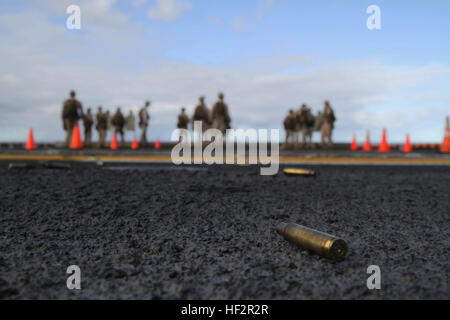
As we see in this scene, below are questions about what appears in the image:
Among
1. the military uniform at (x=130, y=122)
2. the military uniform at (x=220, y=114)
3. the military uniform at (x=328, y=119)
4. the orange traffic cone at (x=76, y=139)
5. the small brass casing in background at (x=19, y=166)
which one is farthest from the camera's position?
the military uniform at (x=130, y=122)

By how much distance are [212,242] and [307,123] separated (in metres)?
24.8

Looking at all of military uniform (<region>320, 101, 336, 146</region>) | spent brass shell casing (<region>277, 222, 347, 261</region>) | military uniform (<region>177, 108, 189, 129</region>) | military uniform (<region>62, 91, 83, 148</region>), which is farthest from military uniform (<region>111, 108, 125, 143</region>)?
spent brass shell casing (<region>277, 222, 347, 261</region>)

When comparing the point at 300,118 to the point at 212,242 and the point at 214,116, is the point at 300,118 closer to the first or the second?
the point at 214,116

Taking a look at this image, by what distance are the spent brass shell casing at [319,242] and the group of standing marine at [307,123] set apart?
21363mm

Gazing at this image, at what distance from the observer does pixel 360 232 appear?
3289 millimetres

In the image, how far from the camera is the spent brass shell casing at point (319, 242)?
2.49 meters

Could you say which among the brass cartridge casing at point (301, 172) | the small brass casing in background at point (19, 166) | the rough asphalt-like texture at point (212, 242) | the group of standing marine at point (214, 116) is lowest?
the rough asphalt-like texture at point (212, 242)

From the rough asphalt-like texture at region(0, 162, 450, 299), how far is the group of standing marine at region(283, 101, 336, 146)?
59.1 ft

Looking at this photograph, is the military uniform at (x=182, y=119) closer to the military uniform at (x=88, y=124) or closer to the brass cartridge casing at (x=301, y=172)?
the military uniform at (x=88, y=124)

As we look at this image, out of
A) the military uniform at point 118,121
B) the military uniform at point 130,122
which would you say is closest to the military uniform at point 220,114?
the military uniform at point 118,121

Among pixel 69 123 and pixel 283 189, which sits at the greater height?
pixel 69 123
